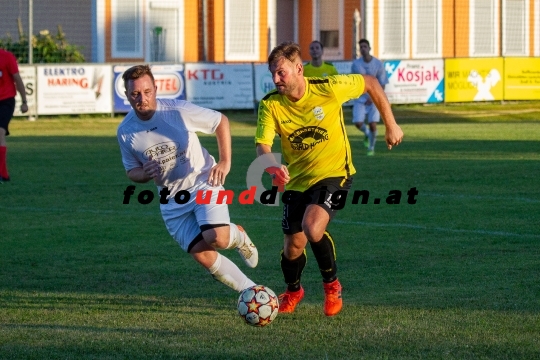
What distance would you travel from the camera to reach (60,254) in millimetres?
9820

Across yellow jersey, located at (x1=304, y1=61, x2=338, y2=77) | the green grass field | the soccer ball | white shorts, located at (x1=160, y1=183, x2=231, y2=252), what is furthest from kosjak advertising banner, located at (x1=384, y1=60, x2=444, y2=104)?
the soccer ball

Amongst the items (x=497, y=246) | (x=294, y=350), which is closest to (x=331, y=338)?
(x=294, y=350)

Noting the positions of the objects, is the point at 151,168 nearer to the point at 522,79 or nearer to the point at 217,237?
the point at 217,237

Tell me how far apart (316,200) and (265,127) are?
0.60 meters

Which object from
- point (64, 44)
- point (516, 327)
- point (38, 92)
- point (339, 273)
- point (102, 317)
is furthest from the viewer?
point (64, 44)

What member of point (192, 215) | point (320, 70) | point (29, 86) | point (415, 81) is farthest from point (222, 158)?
point (415, 81)

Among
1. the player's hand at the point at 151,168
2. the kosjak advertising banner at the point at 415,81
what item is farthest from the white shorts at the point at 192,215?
the kosjak advertising banner at the point at 415,81

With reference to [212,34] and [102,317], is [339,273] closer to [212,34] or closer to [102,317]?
[102,317]

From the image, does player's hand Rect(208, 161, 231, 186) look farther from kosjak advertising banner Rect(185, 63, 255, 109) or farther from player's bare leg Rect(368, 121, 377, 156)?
kosjak advertising banner Rect(185, 63, 255, 109)

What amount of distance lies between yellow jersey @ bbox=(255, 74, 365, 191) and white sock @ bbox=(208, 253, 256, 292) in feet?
2.32

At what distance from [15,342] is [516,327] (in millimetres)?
2976

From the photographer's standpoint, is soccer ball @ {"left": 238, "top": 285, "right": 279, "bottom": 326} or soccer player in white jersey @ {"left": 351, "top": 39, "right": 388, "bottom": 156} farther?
soccer player in white jersey @ {"left": 351, "top": 39, "right": 388, "bottom": 156}

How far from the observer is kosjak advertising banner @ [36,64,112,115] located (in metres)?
26.5

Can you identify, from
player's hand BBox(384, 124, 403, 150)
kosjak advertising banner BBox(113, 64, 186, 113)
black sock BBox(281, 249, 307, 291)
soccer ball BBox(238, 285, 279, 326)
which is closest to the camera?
soccer ball BBox(238, 285, 279, 326)
